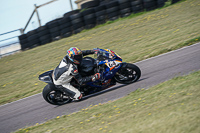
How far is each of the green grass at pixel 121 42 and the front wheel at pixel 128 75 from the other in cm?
318

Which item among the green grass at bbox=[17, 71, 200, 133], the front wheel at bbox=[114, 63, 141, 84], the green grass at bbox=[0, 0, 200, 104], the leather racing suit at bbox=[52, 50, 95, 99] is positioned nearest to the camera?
the green grass at bbox=[17, 71, 200, 133]

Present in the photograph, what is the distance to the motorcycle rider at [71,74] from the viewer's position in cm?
696

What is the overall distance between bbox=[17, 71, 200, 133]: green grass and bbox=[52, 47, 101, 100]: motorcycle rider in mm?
964

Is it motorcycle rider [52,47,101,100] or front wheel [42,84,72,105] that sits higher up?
motorcycle rider [52,47,101,100]

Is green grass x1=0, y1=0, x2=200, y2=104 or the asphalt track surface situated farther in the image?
green grass x1=0, y1=0, x2=200, y2=104

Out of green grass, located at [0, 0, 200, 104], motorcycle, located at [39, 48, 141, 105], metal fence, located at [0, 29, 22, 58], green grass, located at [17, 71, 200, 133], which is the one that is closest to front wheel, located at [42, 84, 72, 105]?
motorcycle, located at [39, 48, 141, 105]

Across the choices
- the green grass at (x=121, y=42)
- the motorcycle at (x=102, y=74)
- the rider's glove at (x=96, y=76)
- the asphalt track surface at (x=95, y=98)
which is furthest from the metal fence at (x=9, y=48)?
the rider's glove at (x=96, y=76)

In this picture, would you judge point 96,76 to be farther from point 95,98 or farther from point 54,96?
point 54,96

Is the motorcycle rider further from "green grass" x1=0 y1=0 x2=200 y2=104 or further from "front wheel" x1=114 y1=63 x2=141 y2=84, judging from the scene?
"green grass" x1=0 y1=0 x2=200 y2=104

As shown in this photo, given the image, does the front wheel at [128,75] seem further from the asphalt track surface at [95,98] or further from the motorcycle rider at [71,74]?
the motorcycle rider at [71,74]

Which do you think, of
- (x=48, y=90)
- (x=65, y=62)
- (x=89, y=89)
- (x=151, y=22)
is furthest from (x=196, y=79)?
(x=151, y=22)

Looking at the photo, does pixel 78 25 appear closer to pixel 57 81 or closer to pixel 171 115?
pixel 57 81

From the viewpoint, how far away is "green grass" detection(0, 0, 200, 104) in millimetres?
10758

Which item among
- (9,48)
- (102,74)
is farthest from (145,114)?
(9,48)
